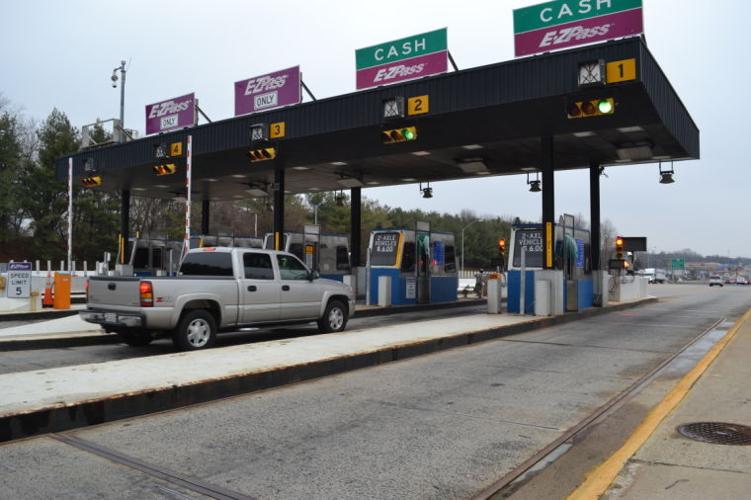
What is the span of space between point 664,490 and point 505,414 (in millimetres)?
2476

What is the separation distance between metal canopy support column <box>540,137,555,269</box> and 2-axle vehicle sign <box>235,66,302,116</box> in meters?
7.93

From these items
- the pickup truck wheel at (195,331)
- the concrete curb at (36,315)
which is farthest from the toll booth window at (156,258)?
the pickup truck wheel at (195,331)

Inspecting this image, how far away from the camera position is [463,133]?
16828 millimetres

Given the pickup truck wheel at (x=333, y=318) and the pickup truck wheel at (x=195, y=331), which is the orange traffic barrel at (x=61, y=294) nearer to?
the pickup truck wheel at (x=333, y=318)

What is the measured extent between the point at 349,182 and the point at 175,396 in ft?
61.7

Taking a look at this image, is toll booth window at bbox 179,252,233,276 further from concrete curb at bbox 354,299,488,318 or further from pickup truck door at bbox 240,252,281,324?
concrete curb at bbox 354,299,488,318

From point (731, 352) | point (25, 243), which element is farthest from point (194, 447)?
point (25, 243)

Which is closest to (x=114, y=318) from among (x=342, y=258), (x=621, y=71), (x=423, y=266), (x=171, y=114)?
(x=621, y=71)

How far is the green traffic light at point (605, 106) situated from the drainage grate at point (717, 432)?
8808 mm

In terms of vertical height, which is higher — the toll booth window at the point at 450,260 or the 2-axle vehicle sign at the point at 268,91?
the 2-axle vehicle sign at the point at 268,91

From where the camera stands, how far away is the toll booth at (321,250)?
22.9 meters

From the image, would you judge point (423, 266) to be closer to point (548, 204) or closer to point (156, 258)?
point (548, 204)

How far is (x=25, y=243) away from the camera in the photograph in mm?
53844

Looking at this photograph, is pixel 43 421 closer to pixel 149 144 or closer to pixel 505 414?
pixel 505 414
